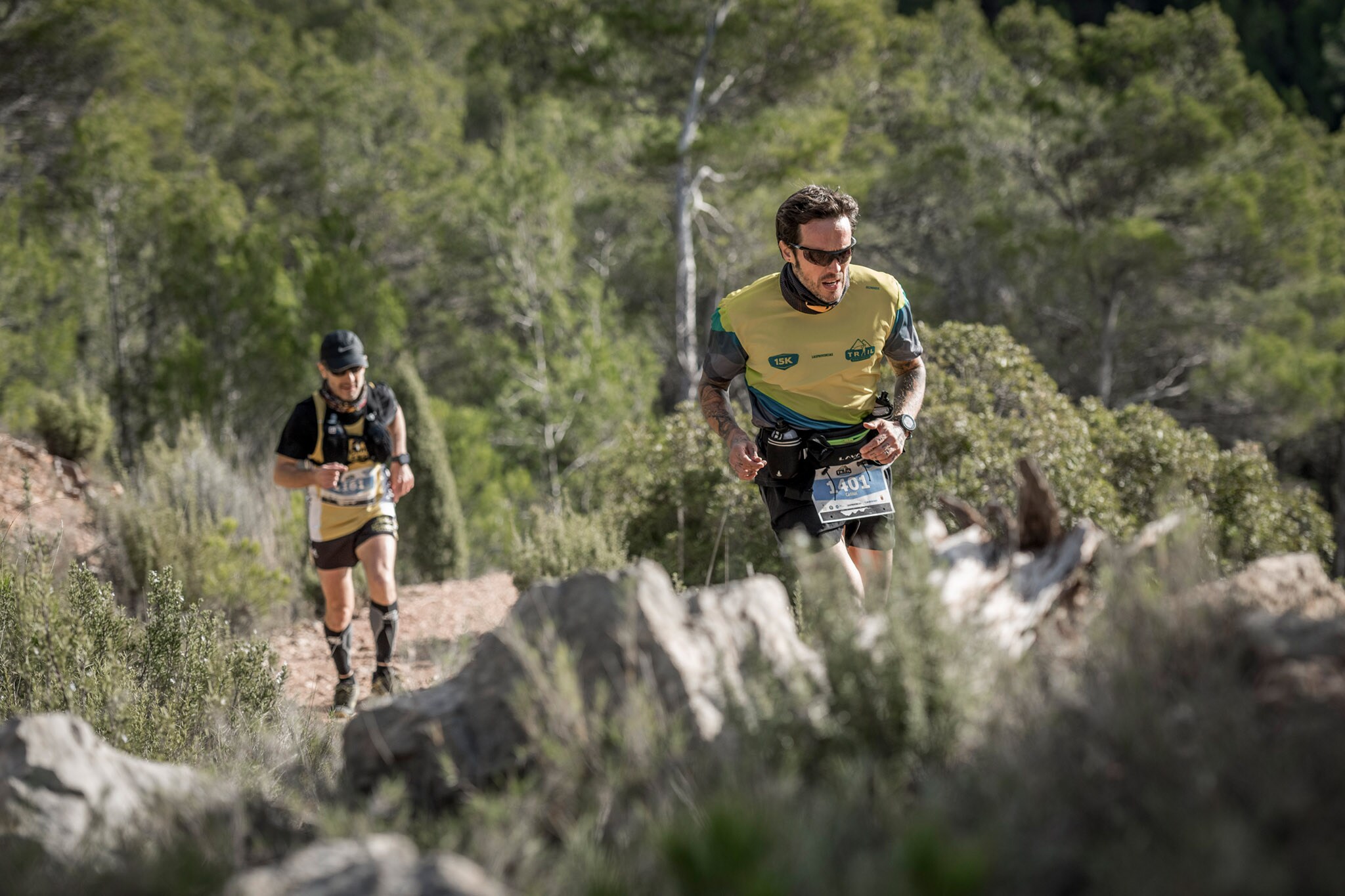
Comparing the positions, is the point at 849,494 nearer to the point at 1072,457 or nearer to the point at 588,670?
the point at 588,670

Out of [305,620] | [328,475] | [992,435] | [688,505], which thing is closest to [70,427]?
[305,620]

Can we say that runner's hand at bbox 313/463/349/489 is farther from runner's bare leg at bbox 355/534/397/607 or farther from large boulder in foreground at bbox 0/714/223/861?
large boulder in foreground at bbox 0/714/223/861

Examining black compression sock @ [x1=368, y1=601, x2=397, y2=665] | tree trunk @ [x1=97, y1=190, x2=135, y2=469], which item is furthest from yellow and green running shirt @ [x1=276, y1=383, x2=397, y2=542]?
tree trunk @ [x1=97, y1=190, x2=135, y2=469]

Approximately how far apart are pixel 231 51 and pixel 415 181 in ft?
21.9

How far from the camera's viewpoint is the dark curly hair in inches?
122

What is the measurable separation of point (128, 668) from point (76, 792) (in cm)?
158

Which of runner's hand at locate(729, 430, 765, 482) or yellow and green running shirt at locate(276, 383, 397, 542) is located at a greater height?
runner's hand at locate(729, 430, 765, 482)

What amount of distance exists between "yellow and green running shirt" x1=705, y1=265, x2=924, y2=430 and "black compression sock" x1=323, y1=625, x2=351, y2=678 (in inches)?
93.6

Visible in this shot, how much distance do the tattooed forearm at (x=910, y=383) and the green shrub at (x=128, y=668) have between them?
2.36 metres

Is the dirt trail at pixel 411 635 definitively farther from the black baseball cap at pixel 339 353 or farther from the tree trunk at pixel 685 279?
the tree trunk at pixel 685 279

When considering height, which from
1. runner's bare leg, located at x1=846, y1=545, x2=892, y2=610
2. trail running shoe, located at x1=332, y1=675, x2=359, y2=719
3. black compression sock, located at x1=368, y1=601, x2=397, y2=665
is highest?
runner's bare leg, located at x1=846, y1=545, x2=892, y2=610

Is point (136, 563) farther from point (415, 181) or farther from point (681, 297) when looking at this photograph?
point (415, 181)

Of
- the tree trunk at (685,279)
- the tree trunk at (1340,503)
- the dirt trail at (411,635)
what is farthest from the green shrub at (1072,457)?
the tree trunk at (685,279)

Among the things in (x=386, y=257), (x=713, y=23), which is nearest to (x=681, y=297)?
(x=713, y=23)
